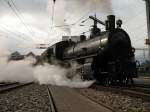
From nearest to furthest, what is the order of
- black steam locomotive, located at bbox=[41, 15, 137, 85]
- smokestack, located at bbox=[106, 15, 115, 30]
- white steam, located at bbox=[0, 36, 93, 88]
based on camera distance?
black steam locomotive, located at bbox=[41, 15, 137, 85]
smokestack, located at bbox=[106, 15, 115, 30]
white steam, located at bbox=[0, 36, 93, 88]

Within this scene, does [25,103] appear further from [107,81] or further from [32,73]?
[32,73]

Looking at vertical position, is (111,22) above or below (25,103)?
above

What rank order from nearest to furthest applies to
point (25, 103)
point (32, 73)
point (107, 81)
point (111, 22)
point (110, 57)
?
point (25, 103), point (107, 81), point (110, 57), point (111, 22), point (32, 73)

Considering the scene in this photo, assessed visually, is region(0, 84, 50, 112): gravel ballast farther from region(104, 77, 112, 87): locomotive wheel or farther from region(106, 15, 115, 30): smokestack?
region(106, 15, 115, 30): smokestack

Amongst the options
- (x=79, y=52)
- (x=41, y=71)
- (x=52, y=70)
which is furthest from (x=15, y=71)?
(x=79, y=52)

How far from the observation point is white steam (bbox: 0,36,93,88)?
87.9ft

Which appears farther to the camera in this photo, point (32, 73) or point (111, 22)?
point (32, 73)

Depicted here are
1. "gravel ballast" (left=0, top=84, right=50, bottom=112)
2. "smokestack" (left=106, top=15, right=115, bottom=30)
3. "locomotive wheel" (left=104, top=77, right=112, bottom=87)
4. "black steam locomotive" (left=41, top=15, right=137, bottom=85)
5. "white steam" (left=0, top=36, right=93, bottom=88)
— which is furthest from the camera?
"white steam" (left=0, top=36, right=93, bottom=88)

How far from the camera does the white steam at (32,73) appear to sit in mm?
26797

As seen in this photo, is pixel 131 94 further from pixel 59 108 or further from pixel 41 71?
pixel 41 71

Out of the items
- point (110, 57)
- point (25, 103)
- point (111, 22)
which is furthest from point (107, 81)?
point (25, 103)

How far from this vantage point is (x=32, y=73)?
3716 cm

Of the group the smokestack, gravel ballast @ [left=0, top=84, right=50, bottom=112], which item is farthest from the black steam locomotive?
gravel ballast @ [left=0, top=84, right=50, bottom=112]

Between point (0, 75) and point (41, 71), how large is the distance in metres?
10.6
